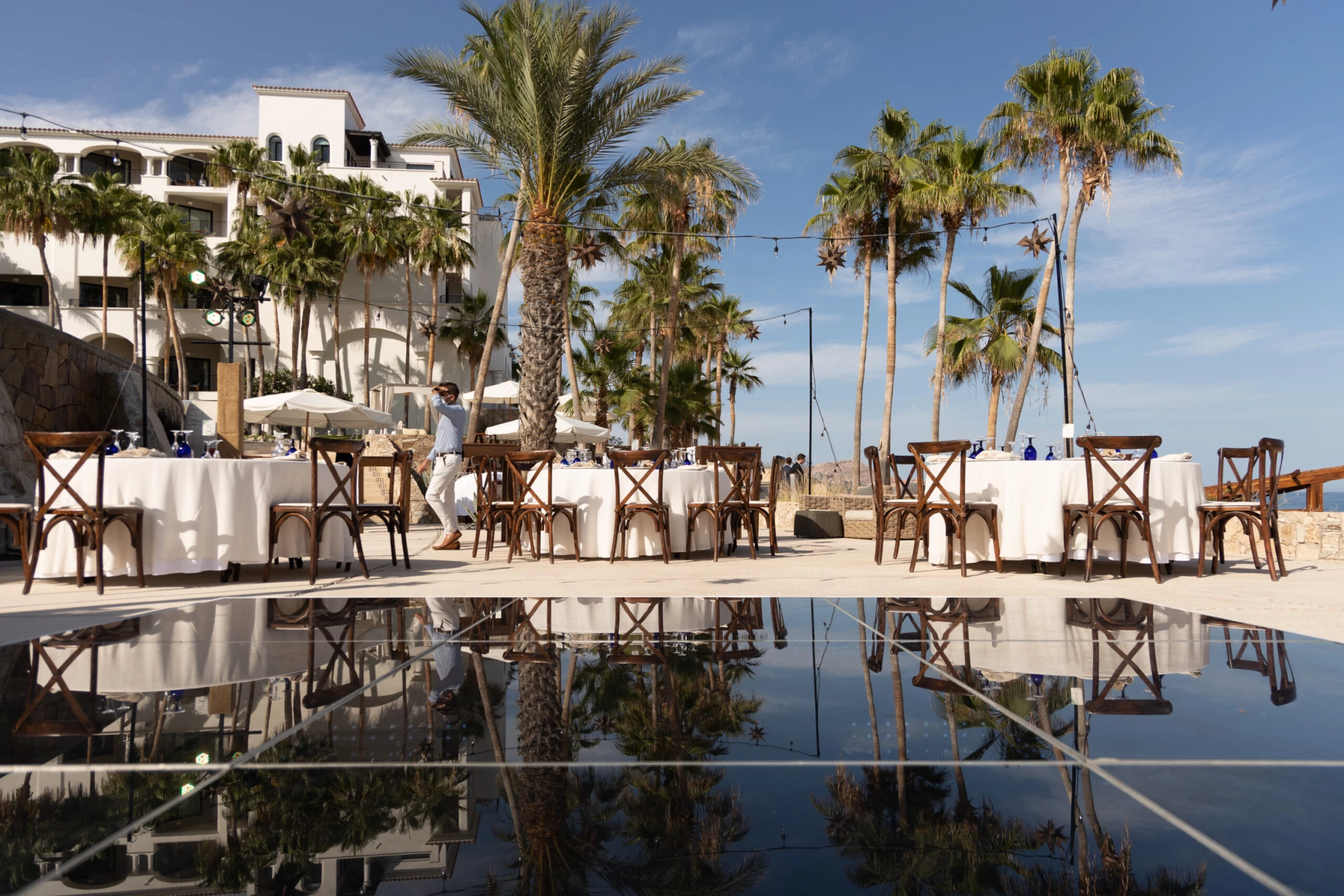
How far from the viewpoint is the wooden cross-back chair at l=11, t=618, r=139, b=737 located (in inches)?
86.4

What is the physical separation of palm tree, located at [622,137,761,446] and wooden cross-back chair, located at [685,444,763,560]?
6.19 metres

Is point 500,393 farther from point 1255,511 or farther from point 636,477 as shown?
point 1255,511

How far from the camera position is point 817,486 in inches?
711

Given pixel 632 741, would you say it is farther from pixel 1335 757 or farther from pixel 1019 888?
pixel 1335 757

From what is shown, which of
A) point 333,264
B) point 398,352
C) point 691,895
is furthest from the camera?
point 398,352

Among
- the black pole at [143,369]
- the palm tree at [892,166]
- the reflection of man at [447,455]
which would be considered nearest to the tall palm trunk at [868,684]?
the reflection of man at [447,455]

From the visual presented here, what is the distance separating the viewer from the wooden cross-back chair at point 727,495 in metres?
7.99

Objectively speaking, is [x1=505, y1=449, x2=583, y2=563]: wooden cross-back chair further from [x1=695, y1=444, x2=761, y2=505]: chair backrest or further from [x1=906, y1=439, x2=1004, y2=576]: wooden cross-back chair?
[x1=906, y1=439, x2=1004, y2=576]: wooden cross-back chair

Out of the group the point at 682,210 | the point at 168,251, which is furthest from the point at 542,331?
the point at 168,251

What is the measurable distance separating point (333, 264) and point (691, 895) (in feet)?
119

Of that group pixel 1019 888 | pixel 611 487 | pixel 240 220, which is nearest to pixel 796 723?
pixel 1019 888

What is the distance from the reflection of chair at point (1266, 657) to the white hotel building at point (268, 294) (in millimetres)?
36133

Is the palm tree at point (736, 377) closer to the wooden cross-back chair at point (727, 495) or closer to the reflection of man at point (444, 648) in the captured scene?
the wooden cross-back chair at point (727, 495)

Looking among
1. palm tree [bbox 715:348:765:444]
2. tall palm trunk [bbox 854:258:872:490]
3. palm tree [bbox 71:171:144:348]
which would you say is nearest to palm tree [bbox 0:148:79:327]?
palm tree [bbox 71:171:144:348]
